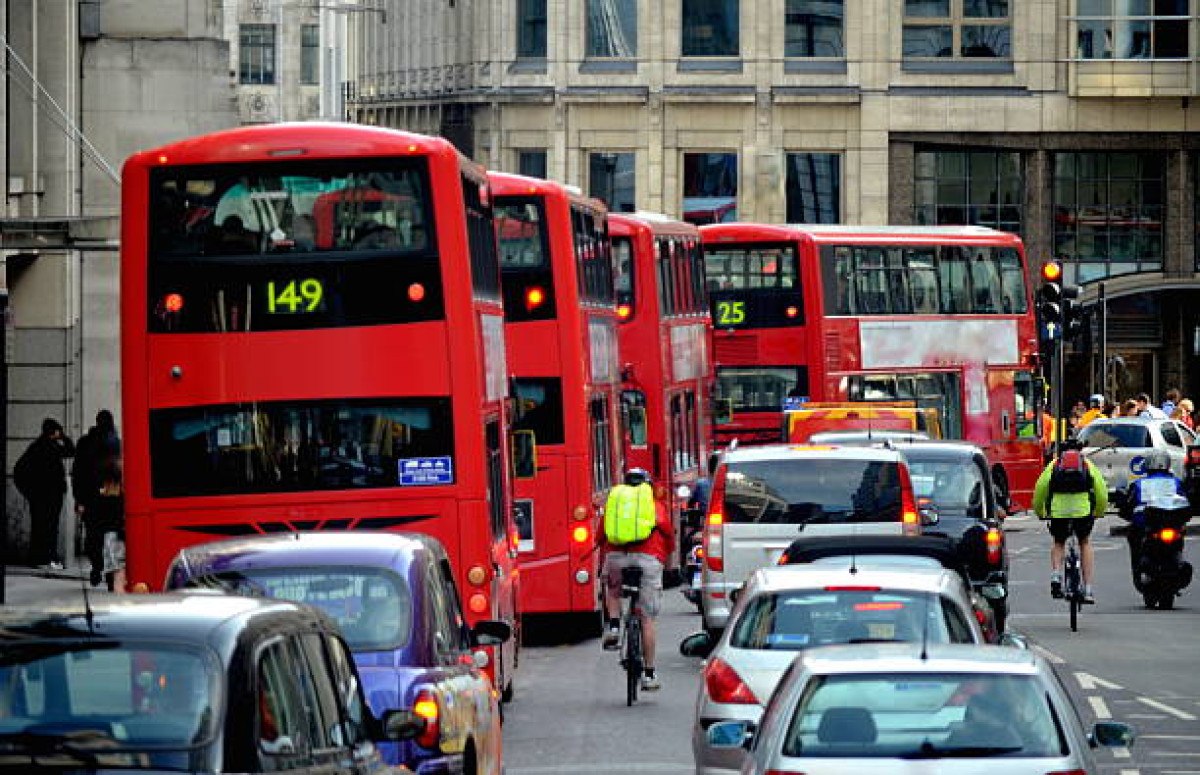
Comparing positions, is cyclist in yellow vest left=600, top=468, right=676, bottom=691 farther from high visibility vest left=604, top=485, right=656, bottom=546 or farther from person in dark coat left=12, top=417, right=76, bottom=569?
person in dark coat left=12, top=417, right=76, bottom=569

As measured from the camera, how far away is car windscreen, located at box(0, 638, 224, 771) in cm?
841

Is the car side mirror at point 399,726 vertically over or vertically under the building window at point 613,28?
under

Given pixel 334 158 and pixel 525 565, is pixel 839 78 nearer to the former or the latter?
pixel 525 565

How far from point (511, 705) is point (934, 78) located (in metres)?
53.8

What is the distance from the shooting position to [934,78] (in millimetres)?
73938

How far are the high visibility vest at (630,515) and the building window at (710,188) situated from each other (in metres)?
52.0

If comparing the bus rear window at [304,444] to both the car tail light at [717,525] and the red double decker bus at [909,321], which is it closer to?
the car tail light at [717,525]

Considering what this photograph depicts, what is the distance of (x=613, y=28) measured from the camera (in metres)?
74.9

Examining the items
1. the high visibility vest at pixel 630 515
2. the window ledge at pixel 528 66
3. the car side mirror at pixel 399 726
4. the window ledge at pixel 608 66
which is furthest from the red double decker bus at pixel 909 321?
the car side mirror at pixel 399 726

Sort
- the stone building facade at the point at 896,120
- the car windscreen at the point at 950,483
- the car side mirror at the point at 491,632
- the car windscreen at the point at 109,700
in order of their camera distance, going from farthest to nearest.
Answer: the stone building facade at the point at 896,120 < the car windscreen at the point at 950,483 < the car side mirror at the point at 491,632 < the car windscreen at the point at 109,700

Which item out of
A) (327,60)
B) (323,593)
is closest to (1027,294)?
(323,593)

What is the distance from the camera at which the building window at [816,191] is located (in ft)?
243

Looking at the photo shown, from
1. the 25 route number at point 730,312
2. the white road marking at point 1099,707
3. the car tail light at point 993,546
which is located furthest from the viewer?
the 25 route number at point 730,312

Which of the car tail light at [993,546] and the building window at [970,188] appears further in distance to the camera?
the building window at [970,188]
